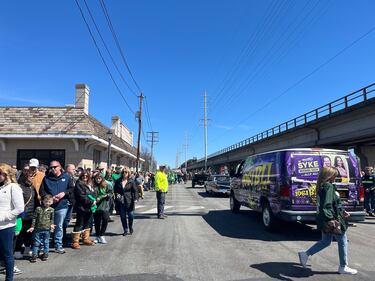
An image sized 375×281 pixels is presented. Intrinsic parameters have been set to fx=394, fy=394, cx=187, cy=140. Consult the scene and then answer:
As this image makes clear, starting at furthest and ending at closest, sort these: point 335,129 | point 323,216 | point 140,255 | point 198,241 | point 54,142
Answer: point 335,129 < point 54,142 < point 198,241 < point 140,255 < point 323,216

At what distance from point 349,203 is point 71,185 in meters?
6.70

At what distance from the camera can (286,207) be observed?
9562 millimetres

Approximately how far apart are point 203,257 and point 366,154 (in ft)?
104

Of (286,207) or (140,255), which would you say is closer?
(140,255)

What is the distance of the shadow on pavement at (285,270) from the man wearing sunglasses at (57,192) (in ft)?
12.7

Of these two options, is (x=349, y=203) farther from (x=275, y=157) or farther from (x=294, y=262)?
(x=294, y=262)

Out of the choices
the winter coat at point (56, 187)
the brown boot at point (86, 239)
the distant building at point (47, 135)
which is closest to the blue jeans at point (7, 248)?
the winter coat at point (56, 187)

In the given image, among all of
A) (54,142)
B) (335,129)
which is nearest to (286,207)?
(54,142)

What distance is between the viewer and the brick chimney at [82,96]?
945 inches

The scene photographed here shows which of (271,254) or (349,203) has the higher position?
(349,203)

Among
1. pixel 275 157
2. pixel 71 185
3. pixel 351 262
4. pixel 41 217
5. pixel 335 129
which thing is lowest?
pixel 351 262

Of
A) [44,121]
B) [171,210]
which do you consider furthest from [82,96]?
[171,210]

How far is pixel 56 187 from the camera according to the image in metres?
7.82

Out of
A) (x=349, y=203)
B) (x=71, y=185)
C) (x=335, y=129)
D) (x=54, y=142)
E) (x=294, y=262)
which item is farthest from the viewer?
(x=335, y=129)
